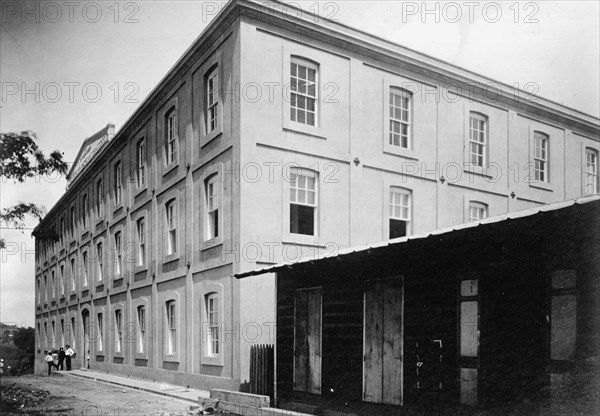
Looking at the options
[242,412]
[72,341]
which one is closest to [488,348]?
[242,412]

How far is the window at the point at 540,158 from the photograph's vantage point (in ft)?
78.6

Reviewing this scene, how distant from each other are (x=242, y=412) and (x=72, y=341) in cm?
2506

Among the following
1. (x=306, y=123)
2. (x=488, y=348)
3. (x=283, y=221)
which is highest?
(x=306, y=123)

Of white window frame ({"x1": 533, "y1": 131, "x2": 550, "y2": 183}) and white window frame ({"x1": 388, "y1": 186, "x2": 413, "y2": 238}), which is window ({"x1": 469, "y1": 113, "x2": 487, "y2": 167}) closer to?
white window frame ({"x1": 533, "y1": 131, "x2": 550, "y2": 183})

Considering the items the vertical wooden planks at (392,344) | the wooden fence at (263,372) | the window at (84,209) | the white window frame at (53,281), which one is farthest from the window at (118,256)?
the vertical wooden planks at (392,344)

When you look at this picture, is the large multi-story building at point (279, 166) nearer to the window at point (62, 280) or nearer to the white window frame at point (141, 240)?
the white window frame at point (141, 240)

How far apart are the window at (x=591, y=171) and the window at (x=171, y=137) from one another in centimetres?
1672

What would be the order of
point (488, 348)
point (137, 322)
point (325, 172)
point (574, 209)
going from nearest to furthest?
point (574, 209) → point (488, 348) → point (325, 172) → point (137, 322)

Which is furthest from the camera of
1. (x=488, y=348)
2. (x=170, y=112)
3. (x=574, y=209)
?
(x=170, y=112)

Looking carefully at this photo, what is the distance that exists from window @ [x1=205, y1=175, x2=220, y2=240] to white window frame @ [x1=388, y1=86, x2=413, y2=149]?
5.76 m

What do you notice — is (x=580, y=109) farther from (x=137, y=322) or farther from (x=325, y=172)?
(x=137, y=322)

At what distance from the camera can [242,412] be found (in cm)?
1281

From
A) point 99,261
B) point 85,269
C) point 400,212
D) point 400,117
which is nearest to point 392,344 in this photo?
point 400,212

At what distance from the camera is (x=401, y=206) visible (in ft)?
65.6
